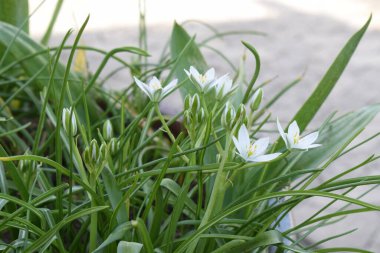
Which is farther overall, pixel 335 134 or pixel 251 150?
pixel 335 134

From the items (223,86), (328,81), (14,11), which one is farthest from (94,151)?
(14,11)

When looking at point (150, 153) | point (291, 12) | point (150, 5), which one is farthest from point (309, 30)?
point (150, 153)

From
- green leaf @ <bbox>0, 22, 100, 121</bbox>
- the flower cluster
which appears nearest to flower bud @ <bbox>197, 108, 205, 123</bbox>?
the flower cluster

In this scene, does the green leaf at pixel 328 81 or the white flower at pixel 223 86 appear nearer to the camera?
the white flower at pixel 223 86

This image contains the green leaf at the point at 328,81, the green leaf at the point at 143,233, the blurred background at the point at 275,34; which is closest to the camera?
the green leaf at the point at 143,233

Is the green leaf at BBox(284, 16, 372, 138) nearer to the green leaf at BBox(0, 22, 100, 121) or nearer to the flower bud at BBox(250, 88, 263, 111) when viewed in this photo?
the flower bud at BBox(250, 88, 263, 111)

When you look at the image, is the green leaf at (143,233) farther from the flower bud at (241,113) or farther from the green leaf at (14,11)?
the green leaf at (14,11)

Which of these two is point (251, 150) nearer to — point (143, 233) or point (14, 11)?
point (143, 233)

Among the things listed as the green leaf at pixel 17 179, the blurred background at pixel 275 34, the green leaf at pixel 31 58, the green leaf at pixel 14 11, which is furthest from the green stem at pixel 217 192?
the blurred background at pixel 275 34
